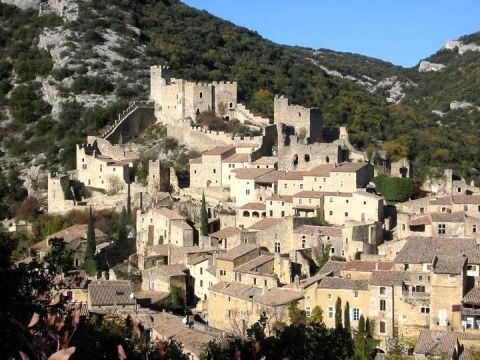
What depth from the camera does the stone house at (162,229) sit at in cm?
4319

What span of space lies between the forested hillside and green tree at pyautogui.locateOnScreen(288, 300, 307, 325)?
706 inches

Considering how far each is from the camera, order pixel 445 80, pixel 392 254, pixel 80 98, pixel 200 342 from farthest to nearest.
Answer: pixel 445 80 → pixel 80 98 → pixel 392 254 → pixel 200 342

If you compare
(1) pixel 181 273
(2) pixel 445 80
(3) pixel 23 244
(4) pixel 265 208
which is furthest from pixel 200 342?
(2) pixel 445 80

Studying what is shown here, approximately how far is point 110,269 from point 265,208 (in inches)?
332

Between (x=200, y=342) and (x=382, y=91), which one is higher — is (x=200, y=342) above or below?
below

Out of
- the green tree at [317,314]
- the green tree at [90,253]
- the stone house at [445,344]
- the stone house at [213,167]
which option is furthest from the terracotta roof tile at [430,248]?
the green tree at [90,253]

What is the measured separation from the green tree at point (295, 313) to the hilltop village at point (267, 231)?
123mm

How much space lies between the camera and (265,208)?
42.9 meters

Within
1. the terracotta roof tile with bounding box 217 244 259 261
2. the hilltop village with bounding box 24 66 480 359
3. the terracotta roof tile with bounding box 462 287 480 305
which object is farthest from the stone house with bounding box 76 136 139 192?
the terracotta roof tile with bounding box 462 287 480 305

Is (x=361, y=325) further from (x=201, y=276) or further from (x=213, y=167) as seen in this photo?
(x=213, y=167)

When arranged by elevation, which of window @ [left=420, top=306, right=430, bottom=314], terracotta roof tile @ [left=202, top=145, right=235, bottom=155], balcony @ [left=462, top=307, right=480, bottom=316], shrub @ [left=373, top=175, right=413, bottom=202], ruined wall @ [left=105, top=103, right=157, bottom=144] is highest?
ruined wall @ [left=105, top=103, right=157, bottom=144]

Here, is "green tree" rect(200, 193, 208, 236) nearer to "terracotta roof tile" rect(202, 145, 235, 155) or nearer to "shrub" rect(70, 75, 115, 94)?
"terracotta roof tile" rect(202, 145, 235, 155)

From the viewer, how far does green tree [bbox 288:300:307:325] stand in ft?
110

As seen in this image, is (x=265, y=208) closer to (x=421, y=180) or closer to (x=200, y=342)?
(x=421, y=180)
